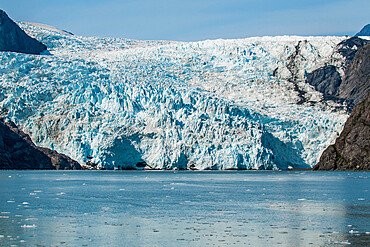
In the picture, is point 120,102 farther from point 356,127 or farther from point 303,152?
point 356,127

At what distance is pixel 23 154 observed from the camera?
51.0m

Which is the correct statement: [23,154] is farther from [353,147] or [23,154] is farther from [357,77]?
A: [357,77]

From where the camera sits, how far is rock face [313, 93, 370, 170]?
181 feet

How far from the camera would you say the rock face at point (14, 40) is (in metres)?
71.1

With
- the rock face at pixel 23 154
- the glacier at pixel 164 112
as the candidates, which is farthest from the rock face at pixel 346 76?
the rock face at pixel 23 154

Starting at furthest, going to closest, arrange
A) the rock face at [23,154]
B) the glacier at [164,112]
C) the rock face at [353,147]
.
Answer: the rock face at [353,147] → the glacier at [164,112] → the rock face at [23,154]

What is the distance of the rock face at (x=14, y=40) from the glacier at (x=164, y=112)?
6637mm

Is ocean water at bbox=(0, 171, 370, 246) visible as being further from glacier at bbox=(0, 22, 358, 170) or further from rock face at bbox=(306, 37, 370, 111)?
rock face at bbox=(306, 37, 370, 111)

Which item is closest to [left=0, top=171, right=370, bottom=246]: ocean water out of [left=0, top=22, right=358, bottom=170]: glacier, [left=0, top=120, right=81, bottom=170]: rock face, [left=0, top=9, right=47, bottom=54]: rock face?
[left=0, top=22, right=358, bottom=170]: glacier

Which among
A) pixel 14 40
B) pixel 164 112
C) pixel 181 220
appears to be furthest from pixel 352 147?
pixel 14 40

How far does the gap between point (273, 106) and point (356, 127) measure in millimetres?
12181

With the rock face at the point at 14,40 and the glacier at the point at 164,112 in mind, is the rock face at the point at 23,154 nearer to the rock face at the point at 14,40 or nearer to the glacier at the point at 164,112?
the glacier at the point at 164,112

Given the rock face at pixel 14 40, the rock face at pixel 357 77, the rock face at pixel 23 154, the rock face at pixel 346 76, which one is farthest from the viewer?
the rock face at pixel 346 76

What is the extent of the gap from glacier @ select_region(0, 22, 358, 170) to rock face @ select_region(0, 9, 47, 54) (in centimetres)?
664
